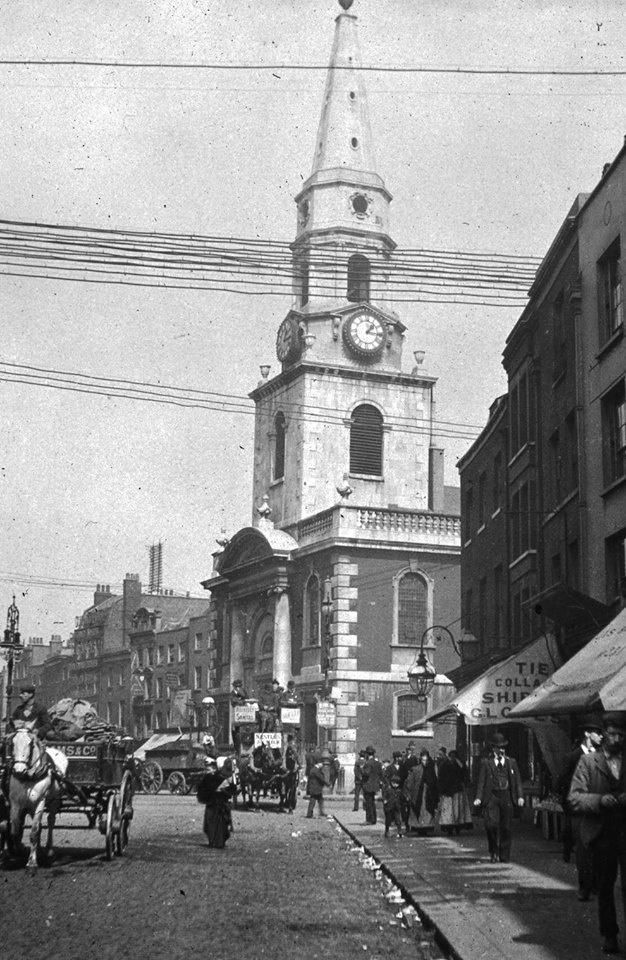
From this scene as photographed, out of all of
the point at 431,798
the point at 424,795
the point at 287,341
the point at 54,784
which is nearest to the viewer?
the point at 54,784

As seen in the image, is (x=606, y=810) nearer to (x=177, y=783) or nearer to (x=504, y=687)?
(x=504, y=687)

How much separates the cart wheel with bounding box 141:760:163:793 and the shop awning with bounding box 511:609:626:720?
104 feet

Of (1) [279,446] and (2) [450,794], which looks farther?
Result: (1) [279,446]

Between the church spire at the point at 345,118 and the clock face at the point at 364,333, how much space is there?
23.0ft

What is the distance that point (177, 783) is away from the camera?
48.6 meters

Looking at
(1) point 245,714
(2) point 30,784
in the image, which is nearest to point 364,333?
(1) point 245,714

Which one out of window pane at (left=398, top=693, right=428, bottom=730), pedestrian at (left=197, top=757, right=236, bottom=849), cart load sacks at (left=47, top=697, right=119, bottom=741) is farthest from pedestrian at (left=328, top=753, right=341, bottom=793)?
cart load sacks at (left=47, top=697, right=119, bottom=741)

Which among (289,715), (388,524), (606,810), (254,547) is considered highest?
(388,524)

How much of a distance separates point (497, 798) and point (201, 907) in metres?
6.29

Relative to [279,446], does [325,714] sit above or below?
below

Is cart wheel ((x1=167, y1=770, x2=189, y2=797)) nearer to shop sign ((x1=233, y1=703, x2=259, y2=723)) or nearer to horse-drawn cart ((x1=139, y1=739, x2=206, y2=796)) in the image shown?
horse-drawn cart ((x1=139, y1=739, x2=206, y2=796))

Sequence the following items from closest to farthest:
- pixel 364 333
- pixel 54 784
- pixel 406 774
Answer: pixel 54 784 → pixel 406 774 → pixel 364 333

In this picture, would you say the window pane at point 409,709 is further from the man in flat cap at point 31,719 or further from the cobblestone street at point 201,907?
the man in flat cap at point 31,719

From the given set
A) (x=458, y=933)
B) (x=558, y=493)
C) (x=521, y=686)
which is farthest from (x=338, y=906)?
(x=558, y=493)
